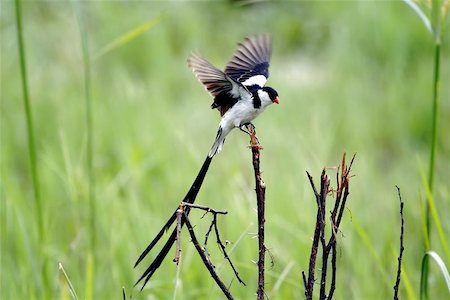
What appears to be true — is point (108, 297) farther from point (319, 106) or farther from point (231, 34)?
point (231, 34)

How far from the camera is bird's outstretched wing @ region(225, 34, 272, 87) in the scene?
199 cm

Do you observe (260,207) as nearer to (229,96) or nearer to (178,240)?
(178,240)

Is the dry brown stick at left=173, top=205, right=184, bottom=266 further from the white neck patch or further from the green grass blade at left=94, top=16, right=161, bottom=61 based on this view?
the green grass blade at left=94, top=16, right=161, bottom=61

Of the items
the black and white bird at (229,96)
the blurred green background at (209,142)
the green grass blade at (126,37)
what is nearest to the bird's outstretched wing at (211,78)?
the black and white bird at (229,96)

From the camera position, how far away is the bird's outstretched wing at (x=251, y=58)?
6.52ft

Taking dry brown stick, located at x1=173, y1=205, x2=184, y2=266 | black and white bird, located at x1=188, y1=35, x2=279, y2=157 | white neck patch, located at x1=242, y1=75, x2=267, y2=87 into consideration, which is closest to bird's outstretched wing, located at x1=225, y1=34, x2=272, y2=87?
white neck patch, located at x1=242, y1=75, x2=267, y2=87

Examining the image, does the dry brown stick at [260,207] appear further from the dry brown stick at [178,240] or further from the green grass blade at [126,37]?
the green grass blade at [126,37]

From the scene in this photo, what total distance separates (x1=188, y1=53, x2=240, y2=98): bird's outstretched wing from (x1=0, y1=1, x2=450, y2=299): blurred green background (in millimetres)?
311

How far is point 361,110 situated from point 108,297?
2577mm

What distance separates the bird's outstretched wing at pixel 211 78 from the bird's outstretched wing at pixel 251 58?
0.34m

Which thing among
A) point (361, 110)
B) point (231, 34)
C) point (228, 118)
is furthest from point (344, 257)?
point (231, 34)

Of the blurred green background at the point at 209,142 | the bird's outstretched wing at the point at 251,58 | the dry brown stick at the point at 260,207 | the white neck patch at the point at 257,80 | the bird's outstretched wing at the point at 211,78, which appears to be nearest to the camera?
the dry brown stick at the point at 260,207

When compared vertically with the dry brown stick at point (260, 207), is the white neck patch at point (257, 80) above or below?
above

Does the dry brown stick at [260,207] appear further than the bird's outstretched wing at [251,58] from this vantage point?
No
